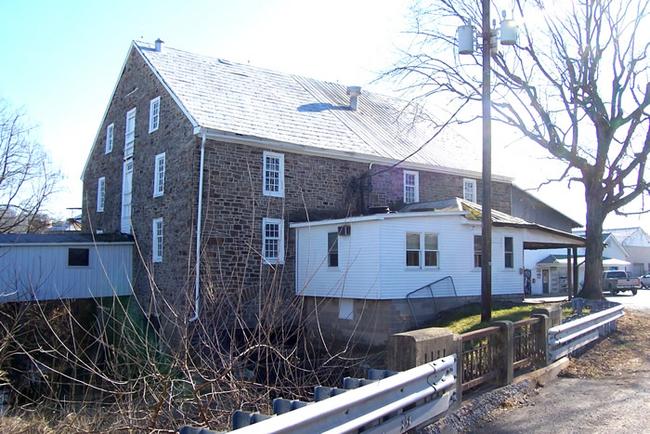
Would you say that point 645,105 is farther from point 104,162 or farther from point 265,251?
point 104,162

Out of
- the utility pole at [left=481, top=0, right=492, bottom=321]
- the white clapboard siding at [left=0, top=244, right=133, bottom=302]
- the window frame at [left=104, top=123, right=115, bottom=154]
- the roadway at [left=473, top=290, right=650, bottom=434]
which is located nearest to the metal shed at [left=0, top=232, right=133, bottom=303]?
the white clapboard siding at [left=0, top=244, right=133, bottom=302]

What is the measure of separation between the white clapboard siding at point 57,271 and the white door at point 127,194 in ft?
8.15

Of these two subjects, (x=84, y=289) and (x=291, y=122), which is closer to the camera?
(x=84, y=289)

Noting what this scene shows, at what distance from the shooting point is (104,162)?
2903 centimetres

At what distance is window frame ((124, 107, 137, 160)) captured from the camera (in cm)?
2584

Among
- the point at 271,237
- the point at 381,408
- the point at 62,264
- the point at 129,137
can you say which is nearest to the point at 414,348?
the point at 381,408

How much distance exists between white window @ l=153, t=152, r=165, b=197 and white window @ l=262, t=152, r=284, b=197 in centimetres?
416

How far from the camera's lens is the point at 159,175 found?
75.6 feet

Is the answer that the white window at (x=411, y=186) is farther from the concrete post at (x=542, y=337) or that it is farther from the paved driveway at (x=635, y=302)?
the concrete post at (x=542, y=337)

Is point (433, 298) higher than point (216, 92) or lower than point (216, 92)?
lower

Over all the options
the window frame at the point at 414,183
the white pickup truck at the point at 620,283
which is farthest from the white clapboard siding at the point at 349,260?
the white pickup truck at the point at 620,283

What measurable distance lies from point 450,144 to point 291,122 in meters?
10.6

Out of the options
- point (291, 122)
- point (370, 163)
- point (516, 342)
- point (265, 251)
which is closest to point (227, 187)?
point (265, 251)

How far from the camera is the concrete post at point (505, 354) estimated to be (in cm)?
749
